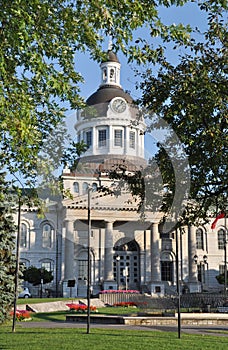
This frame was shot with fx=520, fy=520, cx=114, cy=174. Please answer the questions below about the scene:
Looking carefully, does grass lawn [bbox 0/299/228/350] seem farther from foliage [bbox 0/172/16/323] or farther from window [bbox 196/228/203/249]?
window [bbox 196/228/203/249]

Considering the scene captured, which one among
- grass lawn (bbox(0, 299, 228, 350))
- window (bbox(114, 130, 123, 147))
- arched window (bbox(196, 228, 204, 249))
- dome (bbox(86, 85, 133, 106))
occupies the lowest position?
grass lawn (bbox(0, 299, 228, 350))

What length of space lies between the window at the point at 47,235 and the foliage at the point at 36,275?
5669 millimetres

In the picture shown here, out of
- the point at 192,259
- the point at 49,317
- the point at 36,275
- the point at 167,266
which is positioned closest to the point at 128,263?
the point at 167,266

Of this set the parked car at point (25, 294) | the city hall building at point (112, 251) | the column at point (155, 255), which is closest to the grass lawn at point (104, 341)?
the parked car at point (25, 294)

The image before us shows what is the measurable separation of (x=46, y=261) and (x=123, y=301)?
73.5 feet

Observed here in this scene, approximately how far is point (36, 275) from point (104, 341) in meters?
43.9

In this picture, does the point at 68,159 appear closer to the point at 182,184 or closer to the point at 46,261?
the point at 182,184

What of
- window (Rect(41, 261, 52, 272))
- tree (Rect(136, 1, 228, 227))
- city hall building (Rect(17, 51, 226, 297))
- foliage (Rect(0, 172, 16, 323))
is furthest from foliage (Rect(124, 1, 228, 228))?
window (Rect(41, 261, 52, 272))

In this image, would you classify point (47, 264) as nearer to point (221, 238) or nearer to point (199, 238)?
point (199, 238)

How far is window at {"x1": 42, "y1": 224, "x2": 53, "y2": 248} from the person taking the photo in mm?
63438

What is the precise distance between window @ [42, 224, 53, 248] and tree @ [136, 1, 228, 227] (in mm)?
48876

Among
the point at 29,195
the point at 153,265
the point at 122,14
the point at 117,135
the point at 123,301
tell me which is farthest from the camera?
the point at 117,135

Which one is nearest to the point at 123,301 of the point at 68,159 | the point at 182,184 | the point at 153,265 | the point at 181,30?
the point at 153,265

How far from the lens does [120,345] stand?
1351 centimetres
